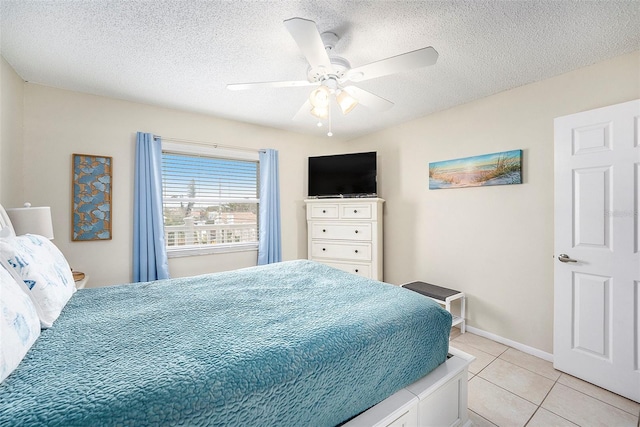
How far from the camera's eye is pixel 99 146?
8.87 feet

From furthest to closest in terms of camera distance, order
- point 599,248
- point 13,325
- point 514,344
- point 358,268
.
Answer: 1. point 358,268
2. point 514,344
3. point 599,248
4. point 13,325

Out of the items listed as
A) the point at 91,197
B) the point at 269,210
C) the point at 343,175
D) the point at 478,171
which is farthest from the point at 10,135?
the point at 478,171

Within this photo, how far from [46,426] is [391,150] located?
3.84 meters

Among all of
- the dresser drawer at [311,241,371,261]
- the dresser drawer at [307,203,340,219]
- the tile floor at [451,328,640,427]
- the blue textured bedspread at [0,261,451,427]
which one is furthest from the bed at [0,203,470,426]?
the dresser drawer at [307,203,340,219]

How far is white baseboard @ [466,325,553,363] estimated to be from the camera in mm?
2394

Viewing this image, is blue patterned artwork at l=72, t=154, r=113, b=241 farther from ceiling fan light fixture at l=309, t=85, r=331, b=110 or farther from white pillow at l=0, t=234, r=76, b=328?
ceiling fan light fixture at l=309, t=85, r=331, b=110

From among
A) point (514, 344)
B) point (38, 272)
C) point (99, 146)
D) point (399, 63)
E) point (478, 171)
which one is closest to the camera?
point (38, 272)

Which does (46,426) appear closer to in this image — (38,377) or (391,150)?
(38,377)

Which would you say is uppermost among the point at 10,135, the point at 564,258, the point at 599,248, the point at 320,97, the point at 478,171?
the point at 320,97

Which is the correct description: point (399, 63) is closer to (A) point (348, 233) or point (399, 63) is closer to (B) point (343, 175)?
(B) point (343, 175)

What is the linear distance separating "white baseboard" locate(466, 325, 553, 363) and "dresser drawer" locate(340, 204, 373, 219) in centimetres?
171

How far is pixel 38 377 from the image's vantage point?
0.81 metres

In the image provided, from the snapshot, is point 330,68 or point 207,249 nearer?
point 330,68

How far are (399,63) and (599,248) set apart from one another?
2035 mm
